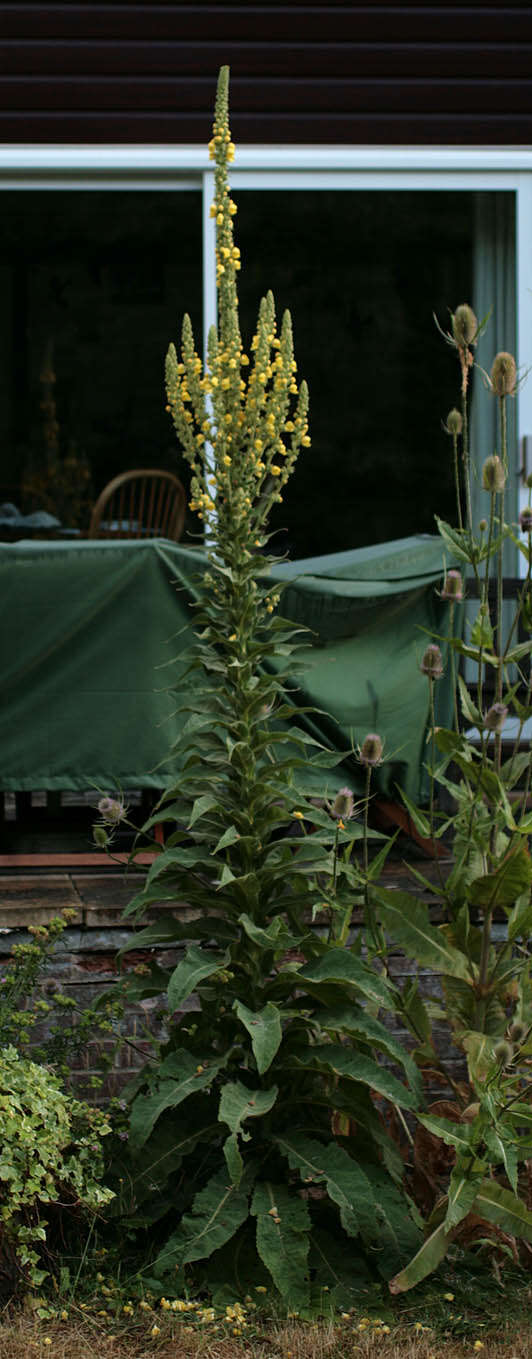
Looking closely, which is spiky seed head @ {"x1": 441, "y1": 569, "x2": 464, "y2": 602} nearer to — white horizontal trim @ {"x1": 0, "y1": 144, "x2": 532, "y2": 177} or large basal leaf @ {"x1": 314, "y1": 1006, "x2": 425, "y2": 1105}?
large basal leaf @ {"x1": 314, "y1": 1006, "x2": 425, "y2": 1105}

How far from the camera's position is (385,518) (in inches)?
410

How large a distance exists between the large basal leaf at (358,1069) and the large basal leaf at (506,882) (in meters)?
0.38

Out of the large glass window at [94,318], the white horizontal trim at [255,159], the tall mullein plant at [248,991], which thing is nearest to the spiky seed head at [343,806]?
the tall mullein plant at [248,991]

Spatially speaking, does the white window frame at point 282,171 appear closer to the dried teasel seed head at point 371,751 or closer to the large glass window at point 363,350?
the dried teasel seed head at point 371,751

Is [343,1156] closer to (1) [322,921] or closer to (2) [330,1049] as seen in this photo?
(2) [330,1049]

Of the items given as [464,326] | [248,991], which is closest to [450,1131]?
[248,991]

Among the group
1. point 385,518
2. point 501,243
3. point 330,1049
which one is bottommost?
point 330,1049

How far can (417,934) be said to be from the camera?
2797 millimetres

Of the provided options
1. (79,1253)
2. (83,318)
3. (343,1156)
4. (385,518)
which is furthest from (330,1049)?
(83,318)

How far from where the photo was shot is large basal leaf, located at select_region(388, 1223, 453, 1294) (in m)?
2.42

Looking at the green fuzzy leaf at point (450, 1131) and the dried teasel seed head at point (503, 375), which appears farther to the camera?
the dried teasel seed head at point (503, 375)

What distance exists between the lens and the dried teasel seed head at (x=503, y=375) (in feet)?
8.64

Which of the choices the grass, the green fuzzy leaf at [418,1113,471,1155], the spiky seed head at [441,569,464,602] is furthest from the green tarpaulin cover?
the grass

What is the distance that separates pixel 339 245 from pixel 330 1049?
842 cm
